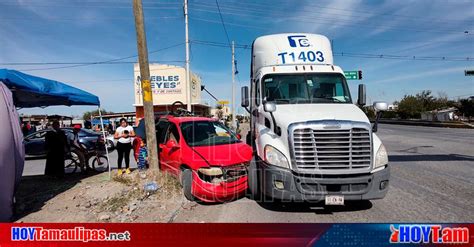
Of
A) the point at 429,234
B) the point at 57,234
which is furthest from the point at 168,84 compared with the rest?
the point at 429,234

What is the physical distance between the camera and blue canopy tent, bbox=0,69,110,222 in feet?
19.4

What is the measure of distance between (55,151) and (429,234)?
9.33 meters

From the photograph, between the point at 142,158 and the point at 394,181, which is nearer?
the point at 394,181

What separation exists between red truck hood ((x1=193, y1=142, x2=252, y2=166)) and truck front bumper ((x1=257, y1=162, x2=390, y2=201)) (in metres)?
1.35

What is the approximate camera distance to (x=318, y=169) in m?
4.85

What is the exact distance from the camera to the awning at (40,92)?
5.93 meters

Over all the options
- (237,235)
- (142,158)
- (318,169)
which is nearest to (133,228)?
(237,235)

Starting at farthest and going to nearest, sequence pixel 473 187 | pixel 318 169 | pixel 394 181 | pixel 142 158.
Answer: pixel 142 158, pixel 394 181, pixel 473 187, pixel 318 169

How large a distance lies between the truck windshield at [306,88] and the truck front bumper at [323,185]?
196 cm

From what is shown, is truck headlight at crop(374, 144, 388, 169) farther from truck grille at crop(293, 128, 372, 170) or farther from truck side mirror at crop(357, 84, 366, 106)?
truck side mirror at crop(357, 84, 366, 106)

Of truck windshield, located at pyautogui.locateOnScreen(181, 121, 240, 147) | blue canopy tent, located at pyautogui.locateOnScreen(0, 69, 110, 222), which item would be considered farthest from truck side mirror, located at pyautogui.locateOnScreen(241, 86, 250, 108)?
blue canopy tent, located at pyautogui.locateOnScreen(0, 69, 110, 222)

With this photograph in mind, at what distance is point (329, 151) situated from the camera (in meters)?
4.88

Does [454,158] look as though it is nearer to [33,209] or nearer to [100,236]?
[100,236]

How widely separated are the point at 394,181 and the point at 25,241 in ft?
26.0
